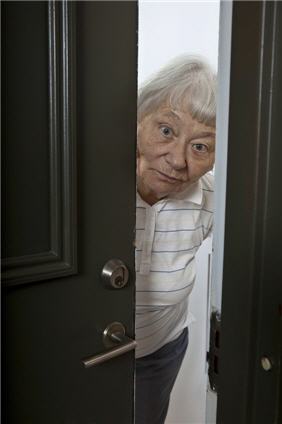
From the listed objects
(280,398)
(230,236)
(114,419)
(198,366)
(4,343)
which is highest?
(230,236)

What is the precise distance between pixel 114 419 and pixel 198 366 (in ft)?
3.74

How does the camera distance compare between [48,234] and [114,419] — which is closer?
[48,234]

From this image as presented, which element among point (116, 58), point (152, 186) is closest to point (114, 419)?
point (116, 58)

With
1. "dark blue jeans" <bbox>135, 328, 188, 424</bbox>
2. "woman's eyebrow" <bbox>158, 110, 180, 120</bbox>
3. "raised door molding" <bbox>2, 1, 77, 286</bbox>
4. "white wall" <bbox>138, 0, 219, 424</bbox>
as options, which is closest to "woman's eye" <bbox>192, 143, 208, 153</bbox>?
"woman's eyebrow" <bbox>158, 110, 180, 120</bbox>

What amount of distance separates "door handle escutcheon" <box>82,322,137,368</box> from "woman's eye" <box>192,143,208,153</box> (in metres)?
0.83

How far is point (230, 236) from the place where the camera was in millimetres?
611

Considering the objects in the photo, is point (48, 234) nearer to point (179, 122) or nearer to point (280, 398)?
point (280, 398)

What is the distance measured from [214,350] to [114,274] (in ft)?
0.70

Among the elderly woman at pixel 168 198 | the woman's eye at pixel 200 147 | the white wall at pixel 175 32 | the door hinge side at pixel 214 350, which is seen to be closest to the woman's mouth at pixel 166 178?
the elderly woman at pixel 168 198

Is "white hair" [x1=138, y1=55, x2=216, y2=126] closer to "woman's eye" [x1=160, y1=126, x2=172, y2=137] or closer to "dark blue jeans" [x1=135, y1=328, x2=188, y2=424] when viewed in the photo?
"woman's eye" [x1=160, y1=126, x2=172, y2=137]

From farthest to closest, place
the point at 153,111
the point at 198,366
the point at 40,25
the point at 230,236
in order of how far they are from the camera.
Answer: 1. the point at 198,366
2. the point at 153,111
3. the point at 230,236
4. the point at 40,25

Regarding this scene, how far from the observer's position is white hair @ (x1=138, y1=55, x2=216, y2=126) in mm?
1319

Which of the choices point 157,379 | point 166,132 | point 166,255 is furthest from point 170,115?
point 157,379

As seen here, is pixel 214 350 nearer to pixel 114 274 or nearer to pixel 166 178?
pixel 114 274
